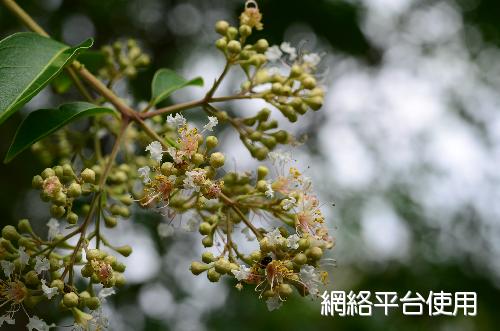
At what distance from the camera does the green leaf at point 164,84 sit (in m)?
1.69

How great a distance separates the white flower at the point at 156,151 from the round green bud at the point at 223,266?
25 centimetres

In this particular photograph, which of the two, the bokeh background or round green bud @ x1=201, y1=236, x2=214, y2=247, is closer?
round green bud @ x1=201, y1=236, x2=214, y2=247

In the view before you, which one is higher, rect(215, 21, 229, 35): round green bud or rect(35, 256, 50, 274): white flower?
rect(215, 21, 229, 35): round green bud

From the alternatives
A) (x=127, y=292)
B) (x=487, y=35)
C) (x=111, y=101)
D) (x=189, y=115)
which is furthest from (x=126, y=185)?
(x=487, y=35)

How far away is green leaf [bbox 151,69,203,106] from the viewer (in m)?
1.69

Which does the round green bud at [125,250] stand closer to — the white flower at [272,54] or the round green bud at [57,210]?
the round green bud at [57,210]

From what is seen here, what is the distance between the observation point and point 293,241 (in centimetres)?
139

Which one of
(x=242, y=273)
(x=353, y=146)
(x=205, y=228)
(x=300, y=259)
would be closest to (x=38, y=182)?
(x=205, y=228)

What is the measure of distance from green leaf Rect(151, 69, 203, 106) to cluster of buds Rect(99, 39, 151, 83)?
31 centimetres

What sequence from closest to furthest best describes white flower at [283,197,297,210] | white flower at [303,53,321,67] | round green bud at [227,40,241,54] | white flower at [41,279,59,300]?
white flower at [41,279,59,300], white flower at [283,197,297,210], round green bud at [227,40,241,54], white flower at [303,53,321,67]

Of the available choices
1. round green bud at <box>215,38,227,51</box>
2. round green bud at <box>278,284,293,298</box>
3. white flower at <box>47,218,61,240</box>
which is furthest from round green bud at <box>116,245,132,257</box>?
round green bud at <box>215,38,227,51</box>

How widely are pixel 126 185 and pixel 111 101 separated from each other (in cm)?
33

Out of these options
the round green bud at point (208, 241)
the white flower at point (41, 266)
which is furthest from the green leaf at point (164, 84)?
the white flower at point (41, 266)

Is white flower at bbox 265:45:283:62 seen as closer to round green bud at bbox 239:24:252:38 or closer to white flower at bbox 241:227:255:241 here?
round green bud at bbox 239:24:252:38
